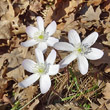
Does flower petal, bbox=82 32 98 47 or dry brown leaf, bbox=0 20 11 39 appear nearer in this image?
flower petal, bbox=82 32 98 47

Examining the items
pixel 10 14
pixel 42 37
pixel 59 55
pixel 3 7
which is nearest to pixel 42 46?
pixel 42 37

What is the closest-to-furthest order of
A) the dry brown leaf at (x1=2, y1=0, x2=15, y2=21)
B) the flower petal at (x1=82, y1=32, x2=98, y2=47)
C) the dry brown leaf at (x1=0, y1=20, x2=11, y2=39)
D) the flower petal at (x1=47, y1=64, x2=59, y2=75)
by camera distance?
the flower petal at (x1=47, y1=64, x2=59, y2=75)
the flower petal at (x1=82, y1=32, x2=98, y2=47)
the dry brown leaf at (x1=0, y1=20, x2=11, y2=39)
the dry brown leaf at (x1=2, y1=0, x2=15, y2=21)

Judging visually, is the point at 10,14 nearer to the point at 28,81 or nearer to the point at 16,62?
the point at 16,62

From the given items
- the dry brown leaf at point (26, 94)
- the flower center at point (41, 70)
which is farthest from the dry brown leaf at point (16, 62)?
the flower center at point (41, 70)

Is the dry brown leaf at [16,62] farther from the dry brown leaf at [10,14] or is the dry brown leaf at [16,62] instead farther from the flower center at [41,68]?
the dry brown leaf at [10,14]

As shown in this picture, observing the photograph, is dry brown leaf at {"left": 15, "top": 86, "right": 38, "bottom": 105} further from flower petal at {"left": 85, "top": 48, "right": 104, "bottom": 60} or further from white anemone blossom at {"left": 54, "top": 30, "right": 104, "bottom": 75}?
flower petal at {"left": 85, "top": 48, "right": 104, "bottom": 60}

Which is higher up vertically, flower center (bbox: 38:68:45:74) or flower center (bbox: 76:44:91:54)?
flower center (bbox: 76:44:91:54)

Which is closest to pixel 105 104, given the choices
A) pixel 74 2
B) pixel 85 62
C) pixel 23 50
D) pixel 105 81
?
pixel 105 81

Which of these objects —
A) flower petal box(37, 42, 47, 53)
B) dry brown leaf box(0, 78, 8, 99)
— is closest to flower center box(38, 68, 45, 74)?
flower petal box(37, 42, 47, 53)
